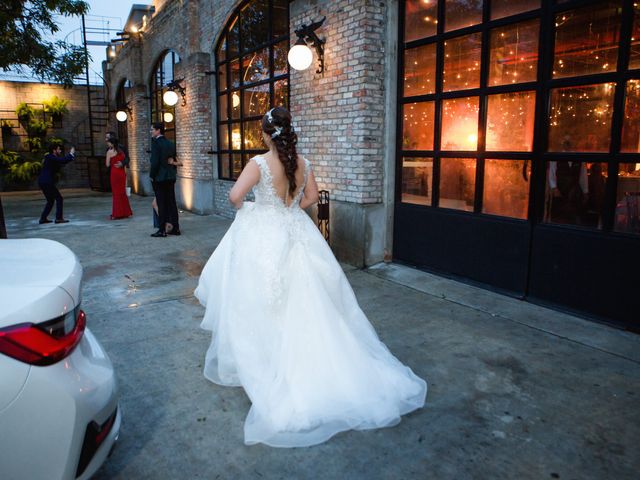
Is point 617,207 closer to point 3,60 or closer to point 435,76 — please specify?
point 435,76

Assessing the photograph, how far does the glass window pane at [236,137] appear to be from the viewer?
1092 centimetres

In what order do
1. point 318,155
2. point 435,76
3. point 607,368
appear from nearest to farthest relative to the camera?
1. point 607,368
2. point 435,76
3. point 318,155

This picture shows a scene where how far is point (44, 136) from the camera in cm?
2059

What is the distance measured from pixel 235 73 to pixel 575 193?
8.23 metres

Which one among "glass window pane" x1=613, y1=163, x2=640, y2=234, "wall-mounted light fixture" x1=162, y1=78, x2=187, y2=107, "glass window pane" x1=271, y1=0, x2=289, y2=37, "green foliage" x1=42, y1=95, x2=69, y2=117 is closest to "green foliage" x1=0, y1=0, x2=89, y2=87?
"wall-mounted light fixture" x1=162, y1=78, x2=187, y2=107

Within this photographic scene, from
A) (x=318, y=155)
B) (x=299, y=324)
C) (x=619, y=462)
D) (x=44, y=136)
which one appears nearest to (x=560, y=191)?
(x=619, y=462)

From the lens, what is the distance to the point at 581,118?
4.54m

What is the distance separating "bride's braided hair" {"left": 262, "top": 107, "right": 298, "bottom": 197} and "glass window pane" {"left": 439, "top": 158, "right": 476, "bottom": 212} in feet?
9.74

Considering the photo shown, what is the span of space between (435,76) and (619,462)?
4762 millimetres

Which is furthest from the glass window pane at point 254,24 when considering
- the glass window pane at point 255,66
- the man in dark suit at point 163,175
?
the man in dark suit at point 163,175

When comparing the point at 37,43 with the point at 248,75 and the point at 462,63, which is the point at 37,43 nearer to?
the point at 248,75

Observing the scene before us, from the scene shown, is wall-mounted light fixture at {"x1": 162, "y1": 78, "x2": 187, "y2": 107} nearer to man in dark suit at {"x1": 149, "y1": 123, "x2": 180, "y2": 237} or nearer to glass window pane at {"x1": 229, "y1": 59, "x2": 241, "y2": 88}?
glass window pane at {"x1": 229, "y1": 59, "x2": 241, "y2": 88}

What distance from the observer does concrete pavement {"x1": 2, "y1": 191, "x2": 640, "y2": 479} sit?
2543mm

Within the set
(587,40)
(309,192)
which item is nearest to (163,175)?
(309,192)
